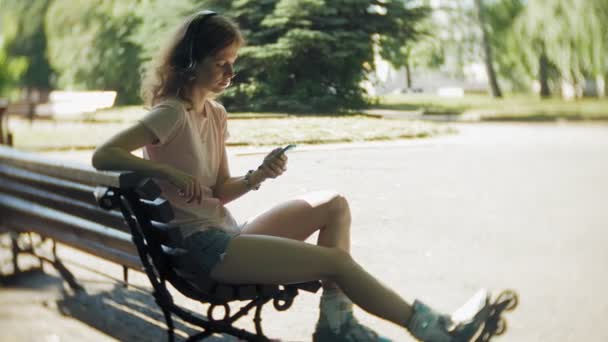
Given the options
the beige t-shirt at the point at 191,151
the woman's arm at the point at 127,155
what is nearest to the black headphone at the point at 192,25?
the beige t-shirt at the point at 191,151

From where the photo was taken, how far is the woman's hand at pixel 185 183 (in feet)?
6.64

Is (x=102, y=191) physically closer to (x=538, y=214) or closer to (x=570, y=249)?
(x=538, y=214)

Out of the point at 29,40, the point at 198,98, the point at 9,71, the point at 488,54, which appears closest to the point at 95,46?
the point at 29,40

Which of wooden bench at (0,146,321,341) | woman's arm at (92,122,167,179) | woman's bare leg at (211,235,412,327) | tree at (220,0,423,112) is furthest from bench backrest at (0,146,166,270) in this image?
tree at (220,0,423,112)

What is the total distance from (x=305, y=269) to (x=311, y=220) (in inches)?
11.9

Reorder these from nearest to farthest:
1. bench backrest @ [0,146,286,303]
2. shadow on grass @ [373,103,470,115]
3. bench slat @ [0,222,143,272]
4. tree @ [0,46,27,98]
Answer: bench backrest @ [0,146,286,303]
shadow on grass @ [373,103,470,115]
bench slat @ [0,222,143,272]
tree @ [0,46,27,98]

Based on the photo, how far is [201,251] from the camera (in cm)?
211

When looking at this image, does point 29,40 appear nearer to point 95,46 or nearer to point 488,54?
point 95,46

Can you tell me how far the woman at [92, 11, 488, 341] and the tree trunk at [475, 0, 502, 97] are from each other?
64 centimetres

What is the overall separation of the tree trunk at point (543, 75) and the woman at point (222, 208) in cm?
68

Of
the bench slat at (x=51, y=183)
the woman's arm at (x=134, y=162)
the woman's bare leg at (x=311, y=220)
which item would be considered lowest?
the woman's bare leg at (x=311, y=220)

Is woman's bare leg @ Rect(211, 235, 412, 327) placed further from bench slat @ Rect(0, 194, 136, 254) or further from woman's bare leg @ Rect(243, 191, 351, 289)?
bench slat @ Rect(0, 194, 136, 254)

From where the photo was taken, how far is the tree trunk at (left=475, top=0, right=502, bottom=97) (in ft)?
6.89

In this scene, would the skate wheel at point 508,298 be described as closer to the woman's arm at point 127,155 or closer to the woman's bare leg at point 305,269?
the woman's bare leg at point 305,269
